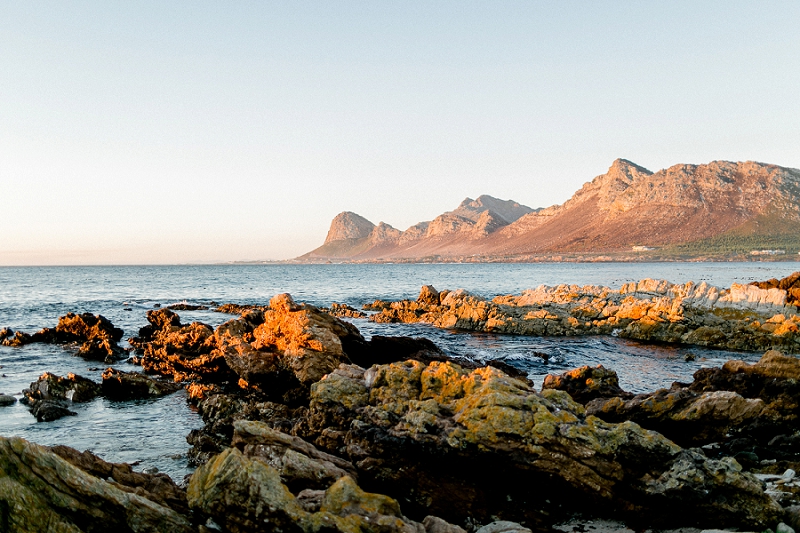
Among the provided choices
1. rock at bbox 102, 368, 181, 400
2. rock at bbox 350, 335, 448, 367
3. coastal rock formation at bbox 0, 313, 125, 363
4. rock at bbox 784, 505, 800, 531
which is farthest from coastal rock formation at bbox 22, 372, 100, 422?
rock at bbox 784, 505, 800, 531

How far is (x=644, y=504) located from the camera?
9.81 m

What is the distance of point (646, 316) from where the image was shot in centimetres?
3628

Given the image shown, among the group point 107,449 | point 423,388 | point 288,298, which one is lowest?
point 107,449

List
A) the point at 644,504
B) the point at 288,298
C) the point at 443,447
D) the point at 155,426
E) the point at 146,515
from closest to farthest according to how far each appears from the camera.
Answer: the point at 146,515 → the point at 644,504 → the point at 443,447 → the point at 155,426 → the point at 288,298

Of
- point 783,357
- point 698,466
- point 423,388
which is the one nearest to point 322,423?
point 423,388

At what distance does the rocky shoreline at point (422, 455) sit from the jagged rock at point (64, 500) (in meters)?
0.02

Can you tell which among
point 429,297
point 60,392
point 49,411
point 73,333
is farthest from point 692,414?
point 429,297

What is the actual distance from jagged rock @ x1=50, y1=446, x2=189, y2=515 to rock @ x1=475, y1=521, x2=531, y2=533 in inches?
196

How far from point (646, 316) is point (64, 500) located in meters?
36.4

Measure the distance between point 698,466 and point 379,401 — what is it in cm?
689

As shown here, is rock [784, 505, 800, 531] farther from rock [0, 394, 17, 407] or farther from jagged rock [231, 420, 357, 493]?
rock [0, 394, 17, 407]

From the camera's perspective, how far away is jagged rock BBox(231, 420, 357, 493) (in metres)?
9.14

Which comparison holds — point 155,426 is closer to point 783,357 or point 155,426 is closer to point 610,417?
point 610,417

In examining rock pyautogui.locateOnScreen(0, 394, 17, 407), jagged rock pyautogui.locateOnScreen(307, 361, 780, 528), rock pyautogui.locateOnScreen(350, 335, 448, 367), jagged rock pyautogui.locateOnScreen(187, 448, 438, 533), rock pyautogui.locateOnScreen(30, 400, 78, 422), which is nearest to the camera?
jagged rock pyautogui.locateOnScreen(187, 448, 438, 533)
